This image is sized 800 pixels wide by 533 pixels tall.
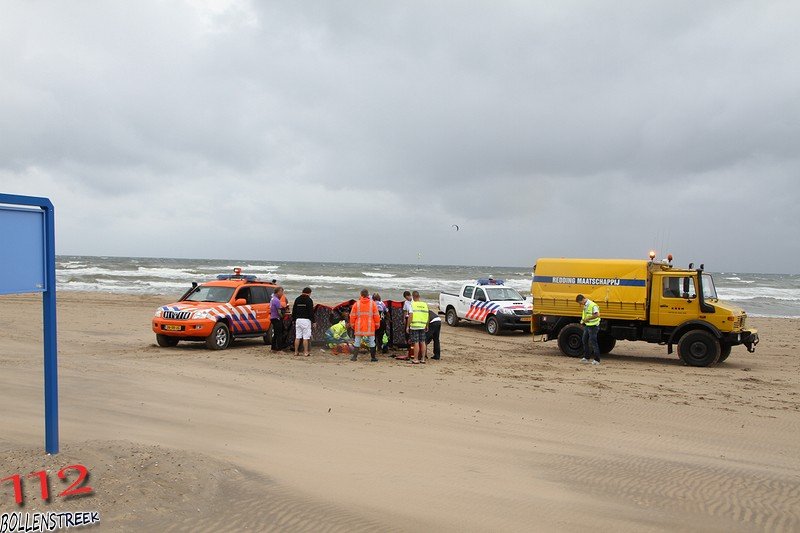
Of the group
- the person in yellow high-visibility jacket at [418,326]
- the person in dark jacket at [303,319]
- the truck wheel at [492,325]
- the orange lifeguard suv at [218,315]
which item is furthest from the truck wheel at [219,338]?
the truck wheel at [492,325]

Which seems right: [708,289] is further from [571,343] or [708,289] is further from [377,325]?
[377,325]

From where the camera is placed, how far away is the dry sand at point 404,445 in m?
5.15

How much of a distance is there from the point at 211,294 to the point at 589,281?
30.2 ft

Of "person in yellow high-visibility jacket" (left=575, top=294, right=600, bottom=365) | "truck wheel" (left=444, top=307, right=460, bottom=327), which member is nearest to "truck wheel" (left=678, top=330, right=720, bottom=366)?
"person in yellow high-visibility jacket" (left=575, top=294, right=600, bottom=365)

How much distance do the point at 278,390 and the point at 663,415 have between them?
557cm

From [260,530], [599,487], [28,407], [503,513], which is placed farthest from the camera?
[28,407]

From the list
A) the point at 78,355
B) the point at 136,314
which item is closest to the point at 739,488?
the point at 78,355

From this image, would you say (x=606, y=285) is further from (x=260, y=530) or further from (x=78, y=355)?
(x=260, y=530)

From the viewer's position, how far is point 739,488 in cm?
619

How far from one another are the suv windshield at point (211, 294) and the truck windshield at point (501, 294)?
990 centimetres

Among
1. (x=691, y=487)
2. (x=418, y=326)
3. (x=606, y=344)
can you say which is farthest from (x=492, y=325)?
(x=691, y=487)

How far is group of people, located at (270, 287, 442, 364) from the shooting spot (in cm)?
1485

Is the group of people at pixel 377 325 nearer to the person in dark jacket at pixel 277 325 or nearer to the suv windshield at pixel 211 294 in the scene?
the person in dark jacket at pixel 277 325

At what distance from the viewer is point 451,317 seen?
82.9ft
